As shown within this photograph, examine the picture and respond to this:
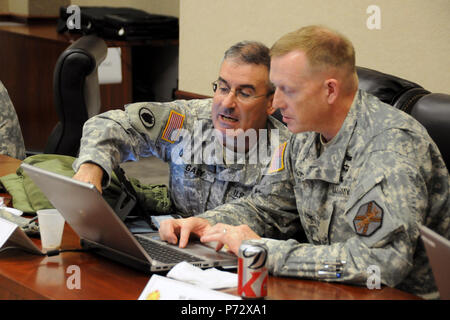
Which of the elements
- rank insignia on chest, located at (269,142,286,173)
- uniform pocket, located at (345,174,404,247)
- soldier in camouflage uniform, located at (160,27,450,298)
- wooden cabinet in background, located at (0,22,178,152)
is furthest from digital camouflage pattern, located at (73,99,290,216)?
wooden cabinet in background, located at (0,22,178,152)

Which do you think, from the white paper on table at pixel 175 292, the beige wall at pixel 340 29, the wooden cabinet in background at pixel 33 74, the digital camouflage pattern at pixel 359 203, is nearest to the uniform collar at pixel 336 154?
the digital camouflage pattern at pixel 359 203

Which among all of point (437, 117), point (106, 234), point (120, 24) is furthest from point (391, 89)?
point (120, 24)

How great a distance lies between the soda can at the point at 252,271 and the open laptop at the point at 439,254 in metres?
0.33

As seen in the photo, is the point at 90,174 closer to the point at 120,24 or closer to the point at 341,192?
the point at 341,192

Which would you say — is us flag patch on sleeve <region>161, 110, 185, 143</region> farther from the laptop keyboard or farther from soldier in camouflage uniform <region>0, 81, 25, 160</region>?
soldier in camouflage uniform <region>0, 81, 25, 160</region>

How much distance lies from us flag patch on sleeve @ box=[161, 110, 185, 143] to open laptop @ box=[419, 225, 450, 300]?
1290 mm

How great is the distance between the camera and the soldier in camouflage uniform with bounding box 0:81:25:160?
2859mm

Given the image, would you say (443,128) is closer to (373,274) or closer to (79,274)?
(373,274)

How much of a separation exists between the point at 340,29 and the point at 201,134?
1.14 m

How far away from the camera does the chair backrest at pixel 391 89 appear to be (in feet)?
7.02

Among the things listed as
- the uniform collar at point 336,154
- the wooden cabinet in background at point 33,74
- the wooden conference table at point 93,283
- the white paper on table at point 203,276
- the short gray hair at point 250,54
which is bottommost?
the wooden cabinet in background at point 33,74

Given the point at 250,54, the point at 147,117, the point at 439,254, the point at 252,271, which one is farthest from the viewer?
the point at 147,117

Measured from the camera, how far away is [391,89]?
2.18 metres

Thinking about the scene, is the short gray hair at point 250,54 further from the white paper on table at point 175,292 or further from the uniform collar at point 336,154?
the white paper on table at point 175,292
